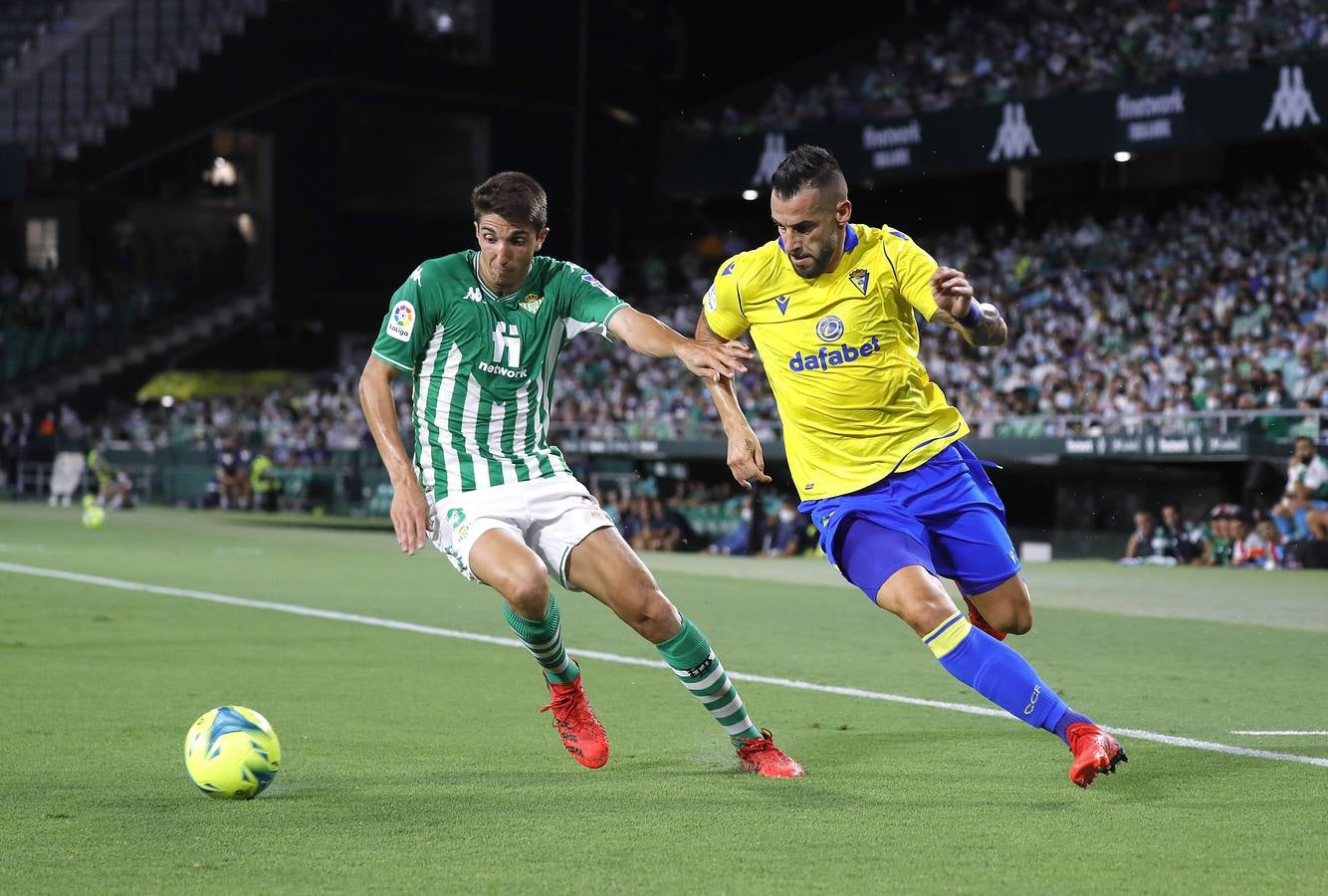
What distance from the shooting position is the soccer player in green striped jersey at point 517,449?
21.5ft

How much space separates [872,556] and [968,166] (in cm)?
2761

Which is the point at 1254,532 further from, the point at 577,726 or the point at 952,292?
the point at 952,292

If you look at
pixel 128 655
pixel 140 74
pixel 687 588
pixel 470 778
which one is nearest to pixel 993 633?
pixel 470 778

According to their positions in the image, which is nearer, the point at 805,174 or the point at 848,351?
the point at 805,174

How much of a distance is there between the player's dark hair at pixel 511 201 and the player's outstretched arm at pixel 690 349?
57 centimetres

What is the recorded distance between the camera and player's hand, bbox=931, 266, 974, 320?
593 centimetres

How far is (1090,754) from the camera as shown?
18.7 ft

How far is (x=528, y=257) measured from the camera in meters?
6.79

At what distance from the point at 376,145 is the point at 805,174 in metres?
42.0

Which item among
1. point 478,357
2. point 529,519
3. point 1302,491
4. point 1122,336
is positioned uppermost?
point 1122,336

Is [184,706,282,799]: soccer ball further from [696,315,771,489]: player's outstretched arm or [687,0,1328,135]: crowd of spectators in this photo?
[687,0,1328,135]: crowd of spectators

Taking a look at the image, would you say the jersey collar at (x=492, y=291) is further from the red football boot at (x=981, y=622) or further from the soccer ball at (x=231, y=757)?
the red football boot at (x=981, y=622)

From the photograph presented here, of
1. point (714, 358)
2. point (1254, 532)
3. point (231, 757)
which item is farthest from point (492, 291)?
point (1254, 532)

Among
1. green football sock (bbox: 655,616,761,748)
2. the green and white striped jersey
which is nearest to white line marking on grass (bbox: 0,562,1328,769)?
green football sock (bbox: 655,616,761,748)
